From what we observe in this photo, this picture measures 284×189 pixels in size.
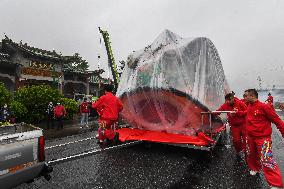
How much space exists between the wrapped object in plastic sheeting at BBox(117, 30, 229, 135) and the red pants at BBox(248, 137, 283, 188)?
1.45 meters

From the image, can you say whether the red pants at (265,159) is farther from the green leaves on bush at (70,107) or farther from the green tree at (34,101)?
the green leaves on bush at (70,107)

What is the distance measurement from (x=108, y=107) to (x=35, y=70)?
24394 millimetres

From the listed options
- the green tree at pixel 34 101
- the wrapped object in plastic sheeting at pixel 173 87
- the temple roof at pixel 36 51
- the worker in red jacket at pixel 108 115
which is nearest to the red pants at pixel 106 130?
the worker in red jacket at pixel 108 115

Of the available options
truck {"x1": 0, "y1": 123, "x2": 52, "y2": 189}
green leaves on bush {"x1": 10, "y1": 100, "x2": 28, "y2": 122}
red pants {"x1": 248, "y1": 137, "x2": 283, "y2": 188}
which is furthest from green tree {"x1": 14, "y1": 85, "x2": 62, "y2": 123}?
red pants {"x1": 248, "y1": 137, "x2": 283, "y2": 188}

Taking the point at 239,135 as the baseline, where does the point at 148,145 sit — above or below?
below

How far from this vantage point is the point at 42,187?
4.47m

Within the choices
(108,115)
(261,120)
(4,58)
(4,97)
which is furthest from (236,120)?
(4,58)

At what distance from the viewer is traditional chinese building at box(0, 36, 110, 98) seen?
1000 inches

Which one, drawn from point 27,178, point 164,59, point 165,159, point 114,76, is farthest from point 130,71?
point 114,76

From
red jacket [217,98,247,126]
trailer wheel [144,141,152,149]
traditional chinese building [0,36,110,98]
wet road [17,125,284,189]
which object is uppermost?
traditional chinese building [0,36,110,98]

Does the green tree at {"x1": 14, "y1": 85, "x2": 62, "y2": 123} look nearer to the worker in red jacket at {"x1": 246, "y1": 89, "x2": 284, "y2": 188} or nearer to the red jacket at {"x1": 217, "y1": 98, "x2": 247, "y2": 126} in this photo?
the red jacket at {"x1": 217, "y1": 98, "x2": 247, "y2": 126}

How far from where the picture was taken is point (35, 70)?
2788 cm

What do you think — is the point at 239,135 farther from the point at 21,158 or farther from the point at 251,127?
the point at 21,158

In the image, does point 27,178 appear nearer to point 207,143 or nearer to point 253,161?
point 207,143
